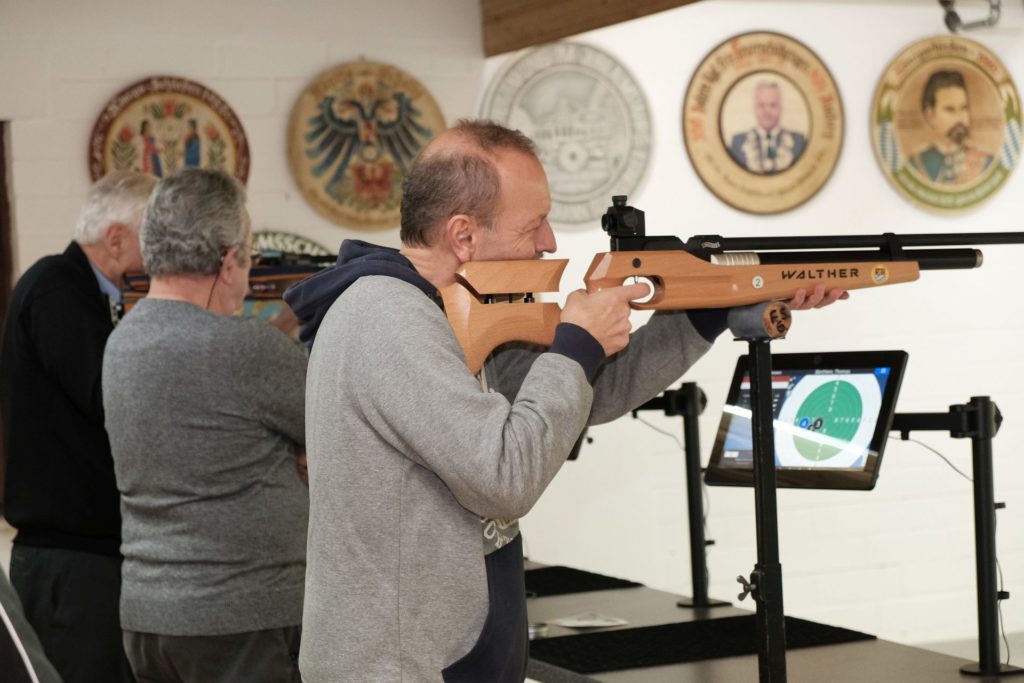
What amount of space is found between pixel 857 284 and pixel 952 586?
3.28 m

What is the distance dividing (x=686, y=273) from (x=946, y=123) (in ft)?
11.1

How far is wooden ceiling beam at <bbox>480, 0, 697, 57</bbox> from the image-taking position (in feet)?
11.7

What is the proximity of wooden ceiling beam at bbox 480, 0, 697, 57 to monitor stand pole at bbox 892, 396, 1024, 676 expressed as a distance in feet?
5.49

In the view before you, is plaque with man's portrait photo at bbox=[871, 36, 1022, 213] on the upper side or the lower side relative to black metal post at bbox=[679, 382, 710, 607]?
upper

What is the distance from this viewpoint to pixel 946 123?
4.74 metres

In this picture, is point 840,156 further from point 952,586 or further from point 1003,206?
point 952,586

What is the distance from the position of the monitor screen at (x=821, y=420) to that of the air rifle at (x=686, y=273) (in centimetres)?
28

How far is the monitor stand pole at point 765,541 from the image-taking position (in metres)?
1.74

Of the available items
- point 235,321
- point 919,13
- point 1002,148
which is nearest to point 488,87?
point 919,13

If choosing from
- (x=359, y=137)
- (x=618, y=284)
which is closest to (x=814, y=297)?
(x=618, y=284)

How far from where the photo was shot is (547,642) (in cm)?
249

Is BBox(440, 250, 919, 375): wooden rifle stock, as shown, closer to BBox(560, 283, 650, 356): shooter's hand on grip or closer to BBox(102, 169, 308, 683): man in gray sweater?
BBox(560, 283, 650, 356): shooter's hand on grip

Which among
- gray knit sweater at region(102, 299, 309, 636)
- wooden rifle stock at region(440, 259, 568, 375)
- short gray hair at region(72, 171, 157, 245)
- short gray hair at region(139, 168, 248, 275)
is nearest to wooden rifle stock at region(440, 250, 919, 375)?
wooden rifle stock at region(440, 259, 568, 375)

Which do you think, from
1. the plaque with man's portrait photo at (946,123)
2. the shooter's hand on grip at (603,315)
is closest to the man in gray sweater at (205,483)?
the shooter's hand on grip at (603,315)
